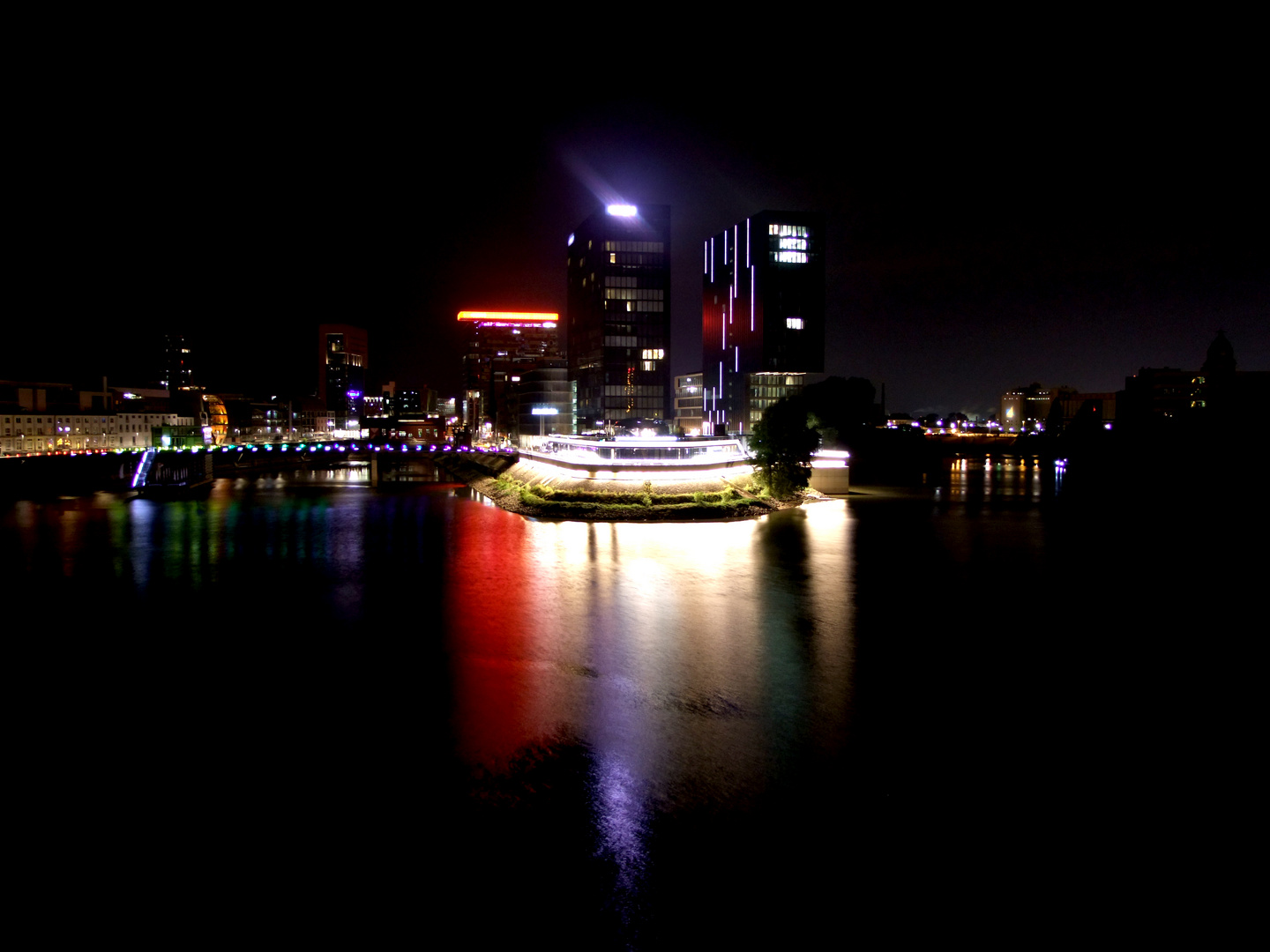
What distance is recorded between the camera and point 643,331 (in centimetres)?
8525

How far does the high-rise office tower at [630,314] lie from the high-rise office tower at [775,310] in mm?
9016

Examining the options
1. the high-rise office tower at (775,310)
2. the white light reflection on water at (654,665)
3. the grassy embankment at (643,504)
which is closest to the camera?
the white light reflection on water at (654,665)

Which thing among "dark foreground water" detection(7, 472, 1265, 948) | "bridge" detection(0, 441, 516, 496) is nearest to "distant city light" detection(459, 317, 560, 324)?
"bridge" detection(0, 441, 516, 496)

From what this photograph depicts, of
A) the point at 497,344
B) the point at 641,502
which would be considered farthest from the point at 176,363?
the point at 641,502

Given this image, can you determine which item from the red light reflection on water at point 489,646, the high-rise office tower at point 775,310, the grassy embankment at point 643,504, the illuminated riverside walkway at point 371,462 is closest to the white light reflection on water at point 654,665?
the red light reflection on water at point 489,646

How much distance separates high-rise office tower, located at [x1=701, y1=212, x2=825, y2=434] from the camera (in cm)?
8256

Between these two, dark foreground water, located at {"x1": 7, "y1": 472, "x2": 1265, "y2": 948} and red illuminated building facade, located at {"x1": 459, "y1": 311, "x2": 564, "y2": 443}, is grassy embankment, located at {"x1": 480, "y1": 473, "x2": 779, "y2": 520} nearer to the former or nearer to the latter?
dark foreground water, located at {"x1": 7, "y1": 472, "x2": 1265, "y2": 948}

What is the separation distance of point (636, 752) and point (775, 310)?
7800 centimetres

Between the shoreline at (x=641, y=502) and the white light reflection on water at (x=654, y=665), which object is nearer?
the white light reflection on water at (x=654, y=665)

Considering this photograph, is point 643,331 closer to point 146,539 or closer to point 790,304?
point 790,304

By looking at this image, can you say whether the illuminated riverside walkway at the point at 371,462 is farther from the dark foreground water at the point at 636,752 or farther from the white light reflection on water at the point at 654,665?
the dark foreground water at the point at 636,752

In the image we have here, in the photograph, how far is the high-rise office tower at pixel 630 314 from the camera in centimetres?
8469

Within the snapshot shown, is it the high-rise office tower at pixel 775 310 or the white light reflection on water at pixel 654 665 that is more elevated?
the high-rise office tower at pixel 775 310

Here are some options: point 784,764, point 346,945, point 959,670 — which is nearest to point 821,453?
point 959,670
